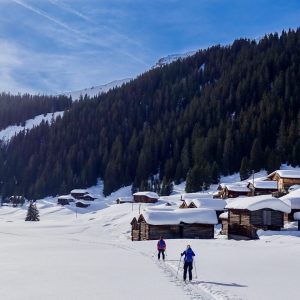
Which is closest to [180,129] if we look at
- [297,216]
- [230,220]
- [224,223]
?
[224,223]

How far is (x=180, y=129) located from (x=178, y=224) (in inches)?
3673

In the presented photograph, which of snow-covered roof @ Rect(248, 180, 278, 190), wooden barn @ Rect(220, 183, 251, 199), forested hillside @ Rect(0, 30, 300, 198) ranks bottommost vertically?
wooden barn @ Rect(220, 183, 251, 199)

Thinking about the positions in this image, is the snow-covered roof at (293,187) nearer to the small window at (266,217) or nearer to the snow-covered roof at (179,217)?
the small window at (266,217)

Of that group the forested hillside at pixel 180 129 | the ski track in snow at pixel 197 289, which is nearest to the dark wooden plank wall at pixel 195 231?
the ski track in snow at pixel 197 289

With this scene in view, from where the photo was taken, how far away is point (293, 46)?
158625mm

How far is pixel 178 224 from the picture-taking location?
51.1m

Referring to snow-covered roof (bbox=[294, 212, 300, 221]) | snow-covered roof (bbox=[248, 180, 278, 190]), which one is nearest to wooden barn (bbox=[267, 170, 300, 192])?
snow-covered roof (bbox=[248, 180, 278, 190])

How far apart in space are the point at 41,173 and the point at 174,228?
11400 cm

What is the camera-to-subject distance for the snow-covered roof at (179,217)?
50.9m

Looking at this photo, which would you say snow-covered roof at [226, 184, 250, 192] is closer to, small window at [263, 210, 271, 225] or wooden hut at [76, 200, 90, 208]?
small window at [263, 210, 271, 225]

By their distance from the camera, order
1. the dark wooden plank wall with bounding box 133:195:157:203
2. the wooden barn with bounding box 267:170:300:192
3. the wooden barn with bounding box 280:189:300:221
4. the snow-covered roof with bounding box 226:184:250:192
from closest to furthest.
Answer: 1. the wooden barn with bounding box 280:189:300:221
2. the wooden barn with bounding box 267:170:300:192
3. the snow-covered roof with bounding box 226:184:250:192
4. the dark wooden plank wall with bounding box 133:195:157:203

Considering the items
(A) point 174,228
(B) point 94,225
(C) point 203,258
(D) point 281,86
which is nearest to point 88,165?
(D) point 281,86

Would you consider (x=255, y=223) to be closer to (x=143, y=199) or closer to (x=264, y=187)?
(x=264, y=187)

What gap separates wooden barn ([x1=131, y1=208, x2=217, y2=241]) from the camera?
167ft
